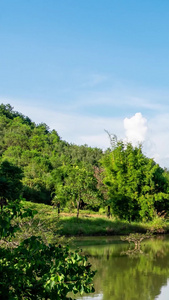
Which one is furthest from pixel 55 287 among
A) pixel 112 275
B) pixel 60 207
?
pixel 60 207

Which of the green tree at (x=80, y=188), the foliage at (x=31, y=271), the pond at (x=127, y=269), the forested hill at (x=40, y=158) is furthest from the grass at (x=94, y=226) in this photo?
the foliage at (x=31, y=271)

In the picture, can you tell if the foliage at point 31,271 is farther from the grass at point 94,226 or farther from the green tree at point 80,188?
the green tree at point 80,188

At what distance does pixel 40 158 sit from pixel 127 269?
42921 millimetres

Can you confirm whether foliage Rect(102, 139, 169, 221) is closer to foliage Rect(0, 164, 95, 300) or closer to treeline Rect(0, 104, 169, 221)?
treeline Rect(0, 104, 169, 221)

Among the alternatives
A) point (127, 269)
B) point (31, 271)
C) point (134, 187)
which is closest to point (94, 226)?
point (134, 187)

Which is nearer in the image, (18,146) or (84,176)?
(84,176)

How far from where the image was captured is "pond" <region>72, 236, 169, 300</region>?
13.6m

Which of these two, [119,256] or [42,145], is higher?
[42,145]

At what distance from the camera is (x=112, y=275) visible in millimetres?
16312

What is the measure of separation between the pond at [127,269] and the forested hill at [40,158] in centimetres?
824

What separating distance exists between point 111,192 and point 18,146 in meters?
36.6

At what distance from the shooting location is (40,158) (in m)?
59.2

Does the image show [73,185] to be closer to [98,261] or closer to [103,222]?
[103,222]

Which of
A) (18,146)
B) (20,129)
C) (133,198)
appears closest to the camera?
(133,198)
